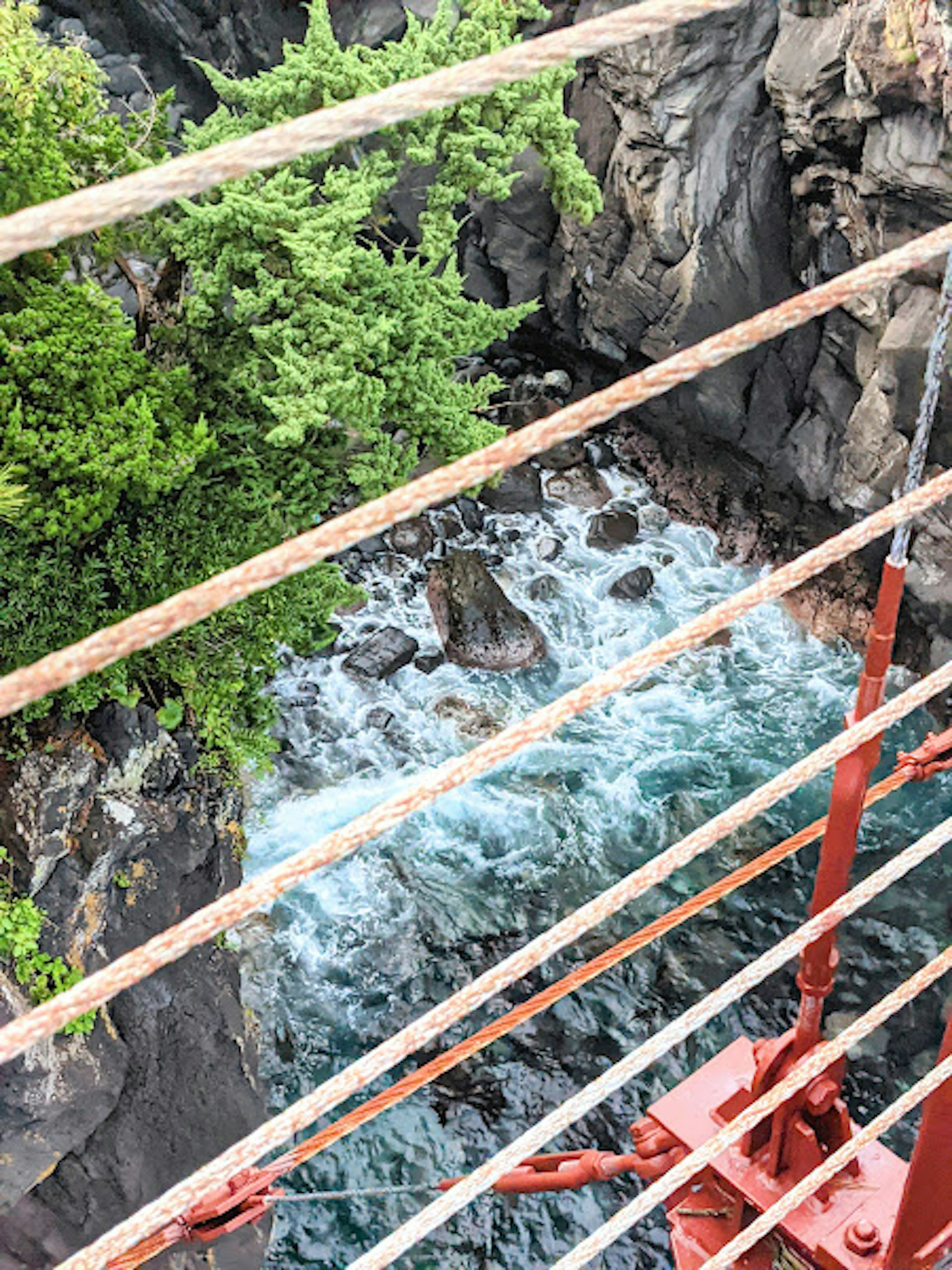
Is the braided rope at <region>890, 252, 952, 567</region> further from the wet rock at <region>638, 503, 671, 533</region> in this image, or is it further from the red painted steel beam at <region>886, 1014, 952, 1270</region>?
the wet rock at <region>638, 503, 671, 533</region>

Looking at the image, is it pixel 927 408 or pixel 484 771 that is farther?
pixel 927 408

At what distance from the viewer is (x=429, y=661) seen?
12.4 m

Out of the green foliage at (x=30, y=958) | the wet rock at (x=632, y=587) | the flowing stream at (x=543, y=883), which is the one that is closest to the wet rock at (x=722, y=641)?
the flowing stream at (x=543, y=883)

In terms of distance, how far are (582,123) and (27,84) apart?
340 inches

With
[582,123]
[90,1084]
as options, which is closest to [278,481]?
[90,1084]

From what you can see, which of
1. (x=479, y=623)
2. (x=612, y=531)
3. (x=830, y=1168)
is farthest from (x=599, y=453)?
(x=830, y=1168)

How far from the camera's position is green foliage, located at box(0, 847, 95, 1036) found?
6238mm

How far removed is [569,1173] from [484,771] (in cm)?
296

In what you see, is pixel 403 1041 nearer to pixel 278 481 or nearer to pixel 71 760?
pixel 71 760

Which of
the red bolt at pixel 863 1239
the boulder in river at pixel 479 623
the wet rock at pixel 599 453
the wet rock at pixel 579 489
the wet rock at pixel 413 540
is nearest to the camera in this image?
the red bolt at pixel 863 1239

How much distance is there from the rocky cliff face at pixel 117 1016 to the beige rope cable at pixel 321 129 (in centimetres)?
580

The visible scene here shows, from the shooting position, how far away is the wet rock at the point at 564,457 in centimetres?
1480

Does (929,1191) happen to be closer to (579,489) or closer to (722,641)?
(722,641)

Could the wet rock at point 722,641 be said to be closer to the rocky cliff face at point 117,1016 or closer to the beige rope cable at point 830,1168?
the rocky cliff face at point 117,1016
